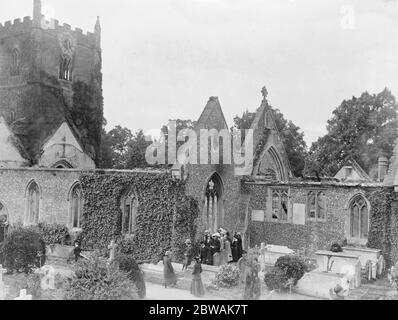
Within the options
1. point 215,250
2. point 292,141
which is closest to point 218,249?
point 215,250

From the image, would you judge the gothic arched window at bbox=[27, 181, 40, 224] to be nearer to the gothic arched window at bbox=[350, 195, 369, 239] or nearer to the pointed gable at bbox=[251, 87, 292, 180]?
the pointed gable at bbox=[251, 87, 292, 180]

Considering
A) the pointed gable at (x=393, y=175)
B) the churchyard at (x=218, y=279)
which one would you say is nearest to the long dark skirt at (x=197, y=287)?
the churchyard at (x=218, y=279)

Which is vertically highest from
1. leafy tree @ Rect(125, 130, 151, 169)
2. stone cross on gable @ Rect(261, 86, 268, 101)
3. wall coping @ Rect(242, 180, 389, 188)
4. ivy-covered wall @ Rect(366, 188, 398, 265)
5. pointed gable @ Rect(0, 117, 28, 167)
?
stone cross on gable @ Rect(261, 86, 268, 101)

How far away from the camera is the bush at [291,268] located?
1756 cm

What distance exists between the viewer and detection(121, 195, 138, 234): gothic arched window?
2341cm

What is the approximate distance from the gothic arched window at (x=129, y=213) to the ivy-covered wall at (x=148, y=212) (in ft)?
0.78

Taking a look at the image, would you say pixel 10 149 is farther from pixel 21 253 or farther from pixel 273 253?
pixel 273 253

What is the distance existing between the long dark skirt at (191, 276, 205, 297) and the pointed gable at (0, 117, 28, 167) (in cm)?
2036

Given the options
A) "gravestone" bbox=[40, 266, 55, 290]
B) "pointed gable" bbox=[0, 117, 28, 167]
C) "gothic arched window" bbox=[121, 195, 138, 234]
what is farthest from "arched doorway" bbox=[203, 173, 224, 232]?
"pointed gable" bbox=[0, 117, 28, 167]

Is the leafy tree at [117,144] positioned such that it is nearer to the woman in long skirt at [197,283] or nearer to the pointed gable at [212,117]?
the pointed gable at [212,117]

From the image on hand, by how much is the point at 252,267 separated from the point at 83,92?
28.2 m

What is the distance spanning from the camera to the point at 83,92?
4044cm

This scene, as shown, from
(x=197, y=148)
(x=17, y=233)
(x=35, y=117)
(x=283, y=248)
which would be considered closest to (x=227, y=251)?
(x=283, y=248)
